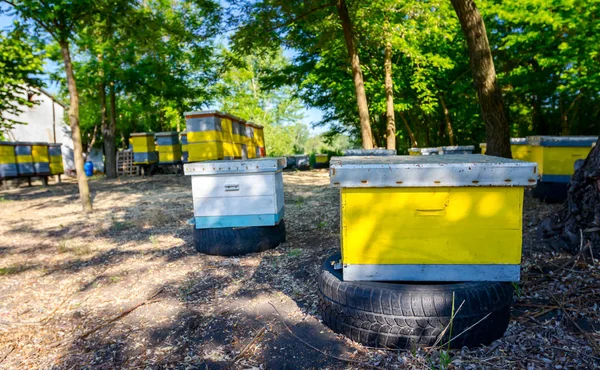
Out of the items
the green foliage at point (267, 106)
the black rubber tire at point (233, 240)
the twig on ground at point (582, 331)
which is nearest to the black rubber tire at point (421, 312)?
the twig on ground at point (582, 331)

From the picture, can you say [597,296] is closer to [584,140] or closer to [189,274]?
[189,274]

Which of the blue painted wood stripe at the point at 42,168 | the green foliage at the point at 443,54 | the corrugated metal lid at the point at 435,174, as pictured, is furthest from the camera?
the blue painted wood stripe at the point at 42,168

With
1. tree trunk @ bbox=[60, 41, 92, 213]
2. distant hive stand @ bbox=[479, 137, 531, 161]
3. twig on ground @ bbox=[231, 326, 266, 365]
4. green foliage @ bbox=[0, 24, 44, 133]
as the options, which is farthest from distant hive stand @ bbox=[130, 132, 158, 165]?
twig on ground @ bbox=[231, 326, 266, 365]

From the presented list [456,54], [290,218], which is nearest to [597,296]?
[290,218]

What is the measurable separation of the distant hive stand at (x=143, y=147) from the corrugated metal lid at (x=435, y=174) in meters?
14.6

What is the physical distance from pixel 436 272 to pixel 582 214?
170 cm

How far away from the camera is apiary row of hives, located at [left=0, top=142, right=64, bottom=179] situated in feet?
39.4

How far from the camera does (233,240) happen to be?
3893 mm

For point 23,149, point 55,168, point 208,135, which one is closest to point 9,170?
point 23,149

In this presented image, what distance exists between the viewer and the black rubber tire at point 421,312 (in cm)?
187

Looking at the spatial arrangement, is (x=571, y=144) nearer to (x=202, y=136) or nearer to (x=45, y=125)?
(x=202, y=136)

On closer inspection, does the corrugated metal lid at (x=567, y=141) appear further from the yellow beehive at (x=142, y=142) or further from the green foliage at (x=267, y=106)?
the green foliage at (x=267, y=106)

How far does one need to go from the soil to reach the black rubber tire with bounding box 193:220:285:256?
0.09 meters

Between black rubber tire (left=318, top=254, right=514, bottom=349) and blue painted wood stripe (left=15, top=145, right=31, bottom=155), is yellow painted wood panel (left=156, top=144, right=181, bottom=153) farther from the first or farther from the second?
black rubber tire (left=318, top=254, right=514, bottom=349)
